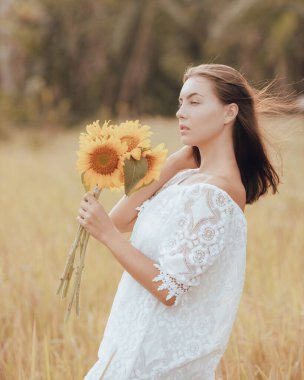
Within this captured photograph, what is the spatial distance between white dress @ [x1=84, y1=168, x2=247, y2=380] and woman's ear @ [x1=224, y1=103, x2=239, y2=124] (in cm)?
18

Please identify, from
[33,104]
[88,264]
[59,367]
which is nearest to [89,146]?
[59,367]

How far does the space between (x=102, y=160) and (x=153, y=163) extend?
0.11 meters

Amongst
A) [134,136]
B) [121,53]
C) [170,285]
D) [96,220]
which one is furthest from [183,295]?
[121,53]

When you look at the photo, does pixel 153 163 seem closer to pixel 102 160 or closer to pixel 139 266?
pixel 102 160

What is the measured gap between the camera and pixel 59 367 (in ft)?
6.41

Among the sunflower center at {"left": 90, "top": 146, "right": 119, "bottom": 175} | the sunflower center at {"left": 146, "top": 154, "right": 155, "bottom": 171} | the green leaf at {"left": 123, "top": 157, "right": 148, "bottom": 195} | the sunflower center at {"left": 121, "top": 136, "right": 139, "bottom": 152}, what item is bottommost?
the green leaf at {"left": 123, "top": 157, "right": 148, "bottom": 195}

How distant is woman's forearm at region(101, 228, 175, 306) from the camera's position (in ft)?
4.24

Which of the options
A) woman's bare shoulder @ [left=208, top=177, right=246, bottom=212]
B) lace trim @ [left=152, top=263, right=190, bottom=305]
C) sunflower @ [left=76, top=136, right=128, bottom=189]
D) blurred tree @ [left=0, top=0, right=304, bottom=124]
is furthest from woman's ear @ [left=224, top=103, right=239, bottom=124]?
blurred tree @ [left=0, top=0, right=304, bottom=124]

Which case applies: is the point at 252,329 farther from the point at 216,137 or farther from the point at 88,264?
the point at 88,264

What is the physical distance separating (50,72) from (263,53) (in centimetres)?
552

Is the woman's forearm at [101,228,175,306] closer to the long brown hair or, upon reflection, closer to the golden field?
the long brown hair

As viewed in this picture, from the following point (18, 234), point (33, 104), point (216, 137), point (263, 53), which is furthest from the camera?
point (263, 53)

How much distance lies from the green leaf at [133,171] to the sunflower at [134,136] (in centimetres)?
1

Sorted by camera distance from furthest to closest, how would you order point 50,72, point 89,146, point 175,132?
point 50,72, point 175,132, point 89,146
